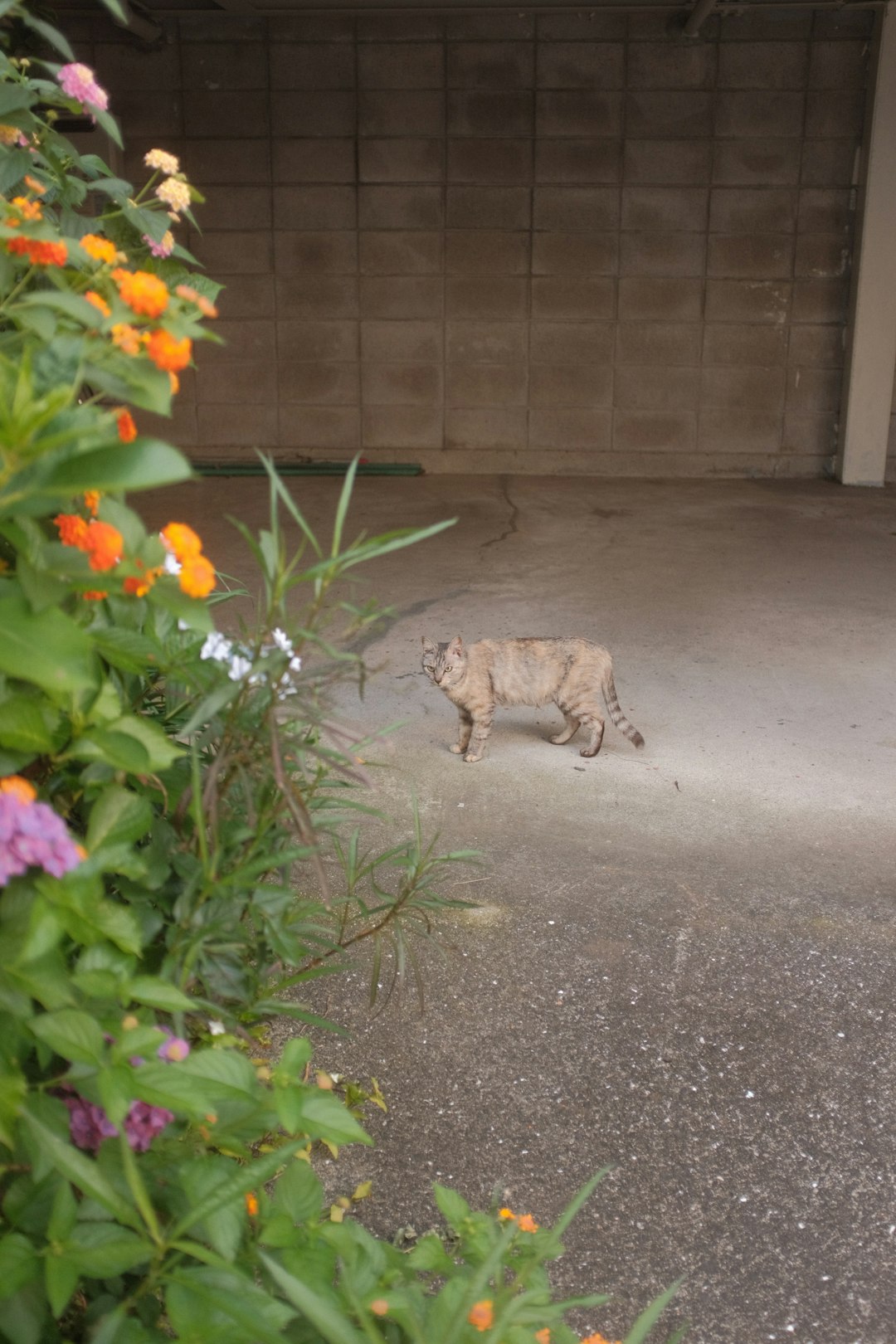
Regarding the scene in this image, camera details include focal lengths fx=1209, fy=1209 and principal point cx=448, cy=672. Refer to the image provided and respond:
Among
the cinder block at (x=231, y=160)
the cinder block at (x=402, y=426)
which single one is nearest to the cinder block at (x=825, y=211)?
the cinder block at (x=402, y=426)

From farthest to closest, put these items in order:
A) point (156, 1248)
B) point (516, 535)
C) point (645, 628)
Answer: point (516, 535), point (645, 628), point (156, 1248)

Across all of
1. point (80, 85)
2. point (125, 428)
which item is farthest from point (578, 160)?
point (125, 428)

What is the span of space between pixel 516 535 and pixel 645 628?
5.17 feet

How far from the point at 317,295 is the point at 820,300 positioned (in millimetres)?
3080

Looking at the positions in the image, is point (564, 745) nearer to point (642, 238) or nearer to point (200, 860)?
point (200, 860)

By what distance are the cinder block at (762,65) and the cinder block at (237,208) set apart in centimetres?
281

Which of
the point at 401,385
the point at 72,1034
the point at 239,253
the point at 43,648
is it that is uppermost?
the point at 239,253

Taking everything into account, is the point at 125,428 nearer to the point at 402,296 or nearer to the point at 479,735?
the point at 479,735

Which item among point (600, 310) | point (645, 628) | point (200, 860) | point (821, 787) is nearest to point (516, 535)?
point (645, 628)

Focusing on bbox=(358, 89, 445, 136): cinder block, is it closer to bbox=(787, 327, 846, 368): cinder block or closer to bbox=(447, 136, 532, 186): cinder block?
bbox=(447, 136, 532, 186): cinder block

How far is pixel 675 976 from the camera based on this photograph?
2312 millimetres

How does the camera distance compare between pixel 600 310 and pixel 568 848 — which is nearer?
pixel 568 848

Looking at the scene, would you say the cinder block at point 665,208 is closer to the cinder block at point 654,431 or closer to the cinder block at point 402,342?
the cinder block at point 654,431

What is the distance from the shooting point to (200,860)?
122cm
